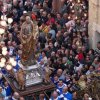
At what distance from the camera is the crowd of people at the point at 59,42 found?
2002cm

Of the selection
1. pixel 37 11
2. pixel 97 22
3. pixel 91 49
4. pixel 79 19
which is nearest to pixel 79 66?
pixel 91 49

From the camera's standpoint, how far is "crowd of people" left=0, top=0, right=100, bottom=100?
20.0 m

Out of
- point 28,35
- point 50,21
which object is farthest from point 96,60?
point 50,21

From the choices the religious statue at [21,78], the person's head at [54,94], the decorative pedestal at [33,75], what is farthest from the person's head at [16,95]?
the person's head at [54,94]

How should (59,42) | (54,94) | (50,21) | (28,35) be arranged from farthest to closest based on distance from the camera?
(50,21)
(59,42)
(28,35)
(54,94)

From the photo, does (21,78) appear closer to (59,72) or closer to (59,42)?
(59,72)

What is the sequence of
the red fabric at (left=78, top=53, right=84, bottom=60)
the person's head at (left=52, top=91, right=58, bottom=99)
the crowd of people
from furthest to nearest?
the red fabric at (left=78, top=53, right=84, bottom=60) → the crowd of people → the person's head at (left=52, top=91, right=58, bottom=99)

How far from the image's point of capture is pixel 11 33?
79.4 feet

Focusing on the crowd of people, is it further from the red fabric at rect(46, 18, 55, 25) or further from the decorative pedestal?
the decorative pedestal

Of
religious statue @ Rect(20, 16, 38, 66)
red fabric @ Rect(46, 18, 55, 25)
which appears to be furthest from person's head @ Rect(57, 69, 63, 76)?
red fabric @ Rect(46, 18, 55, 25)

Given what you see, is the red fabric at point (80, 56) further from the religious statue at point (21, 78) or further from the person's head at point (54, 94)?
the religious statue at point (21, 78)

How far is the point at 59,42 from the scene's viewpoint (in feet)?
76.7

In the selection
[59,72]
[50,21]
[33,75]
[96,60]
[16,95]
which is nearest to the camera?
[16,95]

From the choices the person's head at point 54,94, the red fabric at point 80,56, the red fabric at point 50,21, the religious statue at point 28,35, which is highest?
the religious statue at point 28,35
